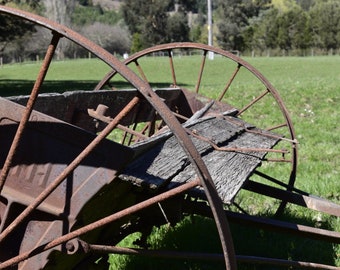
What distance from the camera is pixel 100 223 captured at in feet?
7.15

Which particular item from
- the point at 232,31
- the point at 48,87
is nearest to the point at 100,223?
the point at 48,87

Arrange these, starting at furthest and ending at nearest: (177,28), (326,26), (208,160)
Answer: (177,28) < (326,26) < (208,160)

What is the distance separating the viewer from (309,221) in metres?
4.86

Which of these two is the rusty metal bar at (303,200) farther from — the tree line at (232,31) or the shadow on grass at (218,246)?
the tree line at (232,31)

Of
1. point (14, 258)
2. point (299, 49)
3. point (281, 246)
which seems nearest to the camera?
point (14, 258)

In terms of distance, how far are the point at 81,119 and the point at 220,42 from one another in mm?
66055

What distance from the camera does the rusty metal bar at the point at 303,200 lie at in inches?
130

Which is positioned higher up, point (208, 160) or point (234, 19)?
point (208, 160)

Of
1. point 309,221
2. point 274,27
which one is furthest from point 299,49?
point 309,221

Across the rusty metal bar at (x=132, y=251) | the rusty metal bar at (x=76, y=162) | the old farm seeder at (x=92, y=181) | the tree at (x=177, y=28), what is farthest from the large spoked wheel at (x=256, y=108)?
the tree at (x=177, y=28)

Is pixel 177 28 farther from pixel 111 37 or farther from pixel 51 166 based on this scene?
pixel 51 166

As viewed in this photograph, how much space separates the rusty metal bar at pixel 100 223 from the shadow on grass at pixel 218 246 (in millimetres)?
1680

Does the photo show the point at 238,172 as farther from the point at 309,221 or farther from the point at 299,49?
the point at 299,49

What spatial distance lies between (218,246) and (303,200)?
1.02 metres
